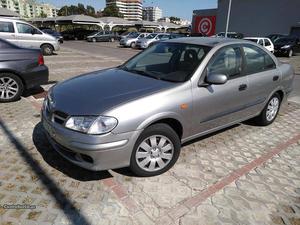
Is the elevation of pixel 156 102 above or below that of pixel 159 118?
above

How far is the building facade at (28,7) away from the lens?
113688 mm

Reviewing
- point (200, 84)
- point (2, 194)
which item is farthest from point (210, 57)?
point (2, 194)

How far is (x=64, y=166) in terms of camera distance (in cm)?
343

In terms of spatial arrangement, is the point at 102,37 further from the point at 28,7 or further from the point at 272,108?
the point at 28,7

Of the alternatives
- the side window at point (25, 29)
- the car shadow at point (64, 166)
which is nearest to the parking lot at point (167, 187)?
the car shadow at point (64, 166)

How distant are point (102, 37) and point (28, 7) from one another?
396 ft

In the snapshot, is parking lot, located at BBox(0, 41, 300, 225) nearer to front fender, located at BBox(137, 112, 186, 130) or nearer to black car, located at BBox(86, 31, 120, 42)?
front fender, located at BBox(137, 112, 186, 130)

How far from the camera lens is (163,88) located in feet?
10.6

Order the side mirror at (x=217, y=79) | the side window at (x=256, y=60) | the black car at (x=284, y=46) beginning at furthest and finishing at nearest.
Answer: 1. the black car at (x=284, y=46)
2. the side window at (x=256, y=60)
3. the side mirror at (x=217, y=79)

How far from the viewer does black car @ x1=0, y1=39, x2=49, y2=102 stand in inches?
227

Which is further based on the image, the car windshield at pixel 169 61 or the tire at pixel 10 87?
the tire at pixel 10 87

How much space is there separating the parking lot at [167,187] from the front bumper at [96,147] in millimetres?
340

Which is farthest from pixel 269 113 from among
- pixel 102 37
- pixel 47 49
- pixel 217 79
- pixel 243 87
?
pixel 102 37

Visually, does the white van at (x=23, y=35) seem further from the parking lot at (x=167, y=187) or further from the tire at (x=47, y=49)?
the parking lot at (x=167, y=187)
